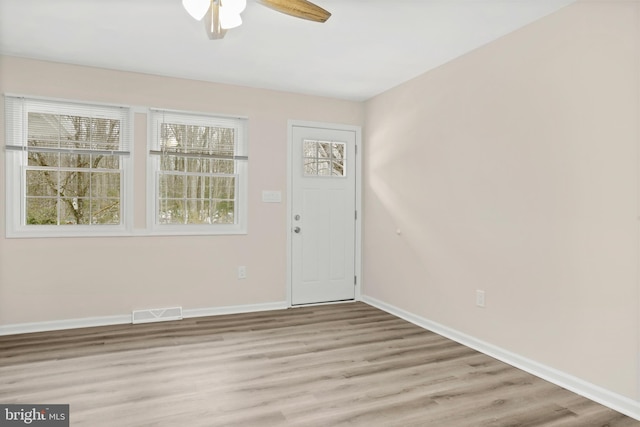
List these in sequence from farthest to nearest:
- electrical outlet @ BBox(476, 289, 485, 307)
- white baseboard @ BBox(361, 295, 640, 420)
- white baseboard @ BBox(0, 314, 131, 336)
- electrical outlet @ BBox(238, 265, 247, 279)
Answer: electrical outlet @ BBox(238, 265, 247, 279) < white baseboard @ BBox(0, 314, 131, 336) < electrical outlet @ BBox(476, 289, 485, 307) < white baseboard @ BBox(361, 295, 640, 420)

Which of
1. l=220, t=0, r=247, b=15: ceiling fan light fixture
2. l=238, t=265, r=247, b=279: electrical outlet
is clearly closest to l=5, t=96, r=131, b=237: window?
l=238, t=265, r=247, b=279: electrical outlet

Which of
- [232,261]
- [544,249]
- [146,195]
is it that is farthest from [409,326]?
[146,195]

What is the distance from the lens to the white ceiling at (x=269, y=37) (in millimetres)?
2656

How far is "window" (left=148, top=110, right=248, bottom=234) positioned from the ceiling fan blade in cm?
243

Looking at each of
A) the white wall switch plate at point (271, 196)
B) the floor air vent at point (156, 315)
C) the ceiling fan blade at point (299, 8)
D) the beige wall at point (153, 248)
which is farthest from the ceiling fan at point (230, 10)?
the floor air vent at point (156, 315)

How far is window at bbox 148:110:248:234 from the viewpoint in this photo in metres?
4.08

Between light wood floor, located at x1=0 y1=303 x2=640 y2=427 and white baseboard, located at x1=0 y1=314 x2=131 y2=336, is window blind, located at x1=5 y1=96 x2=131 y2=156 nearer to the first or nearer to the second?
white baseboard, located at x1=0 y1=314 x2=131 y2=336

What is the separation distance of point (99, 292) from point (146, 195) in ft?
3.42

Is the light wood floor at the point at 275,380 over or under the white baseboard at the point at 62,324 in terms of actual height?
under

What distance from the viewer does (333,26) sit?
2.92m

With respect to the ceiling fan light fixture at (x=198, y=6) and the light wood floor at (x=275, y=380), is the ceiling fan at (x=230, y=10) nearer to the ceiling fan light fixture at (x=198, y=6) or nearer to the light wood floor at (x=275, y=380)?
the ceiling fan light fixture at (x=198, y=6)

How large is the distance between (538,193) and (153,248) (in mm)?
3519

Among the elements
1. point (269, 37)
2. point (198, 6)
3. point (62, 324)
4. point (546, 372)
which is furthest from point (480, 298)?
point (62, 324)

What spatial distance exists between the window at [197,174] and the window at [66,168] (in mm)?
302
